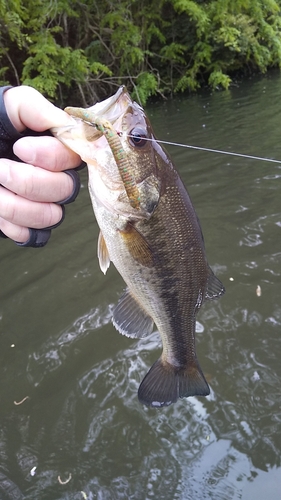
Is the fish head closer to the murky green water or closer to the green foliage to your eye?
the murky green water

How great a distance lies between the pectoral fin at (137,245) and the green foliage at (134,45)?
11087mm

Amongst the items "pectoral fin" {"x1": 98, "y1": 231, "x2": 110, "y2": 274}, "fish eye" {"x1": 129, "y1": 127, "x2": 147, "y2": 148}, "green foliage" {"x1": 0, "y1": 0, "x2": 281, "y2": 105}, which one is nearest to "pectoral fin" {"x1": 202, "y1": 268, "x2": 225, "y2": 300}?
"pectoral fin" {"x1": 98, "y1": 231, "x2": 110, "y2": 274}

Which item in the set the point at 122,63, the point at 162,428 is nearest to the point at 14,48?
the point at 122,63

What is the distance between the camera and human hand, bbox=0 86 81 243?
132cm

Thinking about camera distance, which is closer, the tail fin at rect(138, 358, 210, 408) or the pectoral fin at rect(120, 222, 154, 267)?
the pectoral fin at rect(120, 222, 154, 267)

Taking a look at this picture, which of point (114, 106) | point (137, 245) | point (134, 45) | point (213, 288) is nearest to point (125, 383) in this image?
point (213, 288)

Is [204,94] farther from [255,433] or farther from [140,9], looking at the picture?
[255,433]

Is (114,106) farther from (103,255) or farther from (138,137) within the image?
(103,255)

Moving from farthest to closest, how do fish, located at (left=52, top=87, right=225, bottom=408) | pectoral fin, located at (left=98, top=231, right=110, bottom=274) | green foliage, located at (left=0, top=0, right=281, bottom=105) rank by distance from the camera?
green foliage, located at (left=0, top=0, right=281, bottom=105)
pectoral fin, located at (left=98, top=231, right=110, bottom=274)
fish, located at (left=52, top=87, right=225, bottom=408)

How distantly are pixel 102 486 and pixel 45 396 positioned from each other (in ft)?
2.75

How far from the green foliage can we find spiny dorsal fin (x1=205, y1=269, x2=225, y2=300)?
11.1 m

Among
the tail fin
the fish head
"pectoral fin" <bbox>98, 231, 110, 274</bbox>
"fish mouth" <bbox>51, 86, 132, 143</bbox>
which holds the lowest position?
the tail fin

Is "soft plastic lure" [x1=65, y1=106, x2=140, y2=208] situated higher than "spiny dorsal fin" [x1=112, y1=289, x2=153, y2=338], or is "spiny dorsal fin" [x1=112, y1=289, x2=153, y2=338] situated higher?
"soft plastic lure" [x1=65, y1=106, x2=140, y2=208]

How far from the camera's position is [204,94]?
51.0ft
